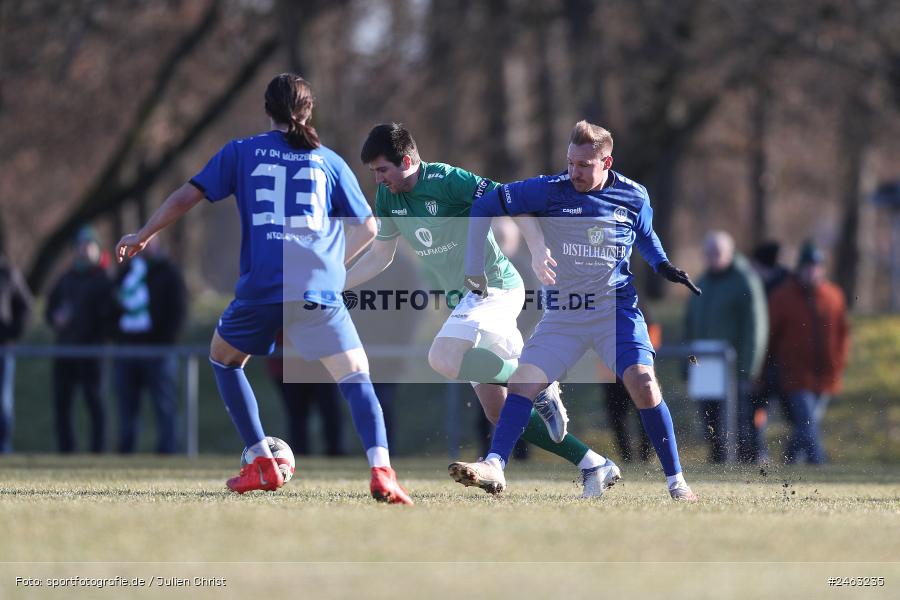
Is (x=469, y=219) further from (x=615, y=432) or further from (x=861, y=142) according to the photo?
(x=861, y=142)

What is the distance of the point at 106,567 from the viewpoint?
5.17 metres

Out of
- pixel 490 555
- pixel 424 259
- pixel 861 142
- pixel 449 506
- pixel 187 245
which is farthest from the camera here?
pixel 187 245

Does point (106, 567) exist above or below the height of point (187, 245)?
below

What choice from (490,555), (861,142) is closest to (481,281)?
(490,555)

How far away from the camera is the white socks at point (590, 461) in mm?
8492

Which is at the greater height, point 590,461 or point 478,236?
point 478,236

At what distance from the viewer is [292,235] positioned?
7.34m

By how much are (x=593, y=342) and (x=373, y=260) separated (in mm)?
1348

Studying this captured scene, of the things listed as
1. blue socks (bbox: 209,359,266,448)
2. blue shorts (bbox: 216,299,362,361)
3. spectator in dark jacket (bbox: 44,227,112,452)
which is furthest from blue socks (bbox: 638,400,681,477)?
spectator in dark jacket (bbox: 44,227,112,452)

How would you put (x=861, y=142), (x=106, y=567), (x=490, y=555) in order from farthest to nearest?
(x=861, y=142) → (x=490, y=555) → (x=106, y=567)

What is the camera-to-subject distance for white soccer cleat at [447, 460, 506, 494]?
742cm

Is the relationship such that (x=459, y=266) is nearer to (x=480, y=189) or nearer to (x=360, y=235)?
(x=480, y=189)

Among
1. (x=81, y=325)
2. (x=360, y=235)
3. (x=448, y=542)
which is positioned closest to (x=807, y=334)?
(x=81, y=325)

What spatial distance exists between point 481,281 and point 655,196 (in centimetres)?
2076
